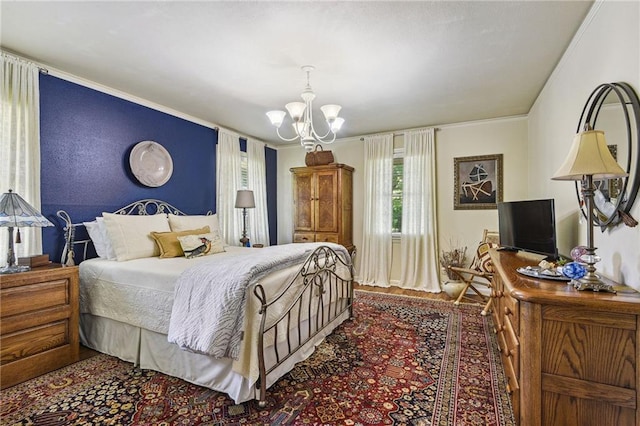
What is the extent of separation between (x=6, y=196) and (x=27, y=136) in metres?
0.71

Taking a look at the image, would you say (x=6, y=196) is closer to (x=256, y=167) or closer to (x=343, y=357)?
(x=343, y=357)

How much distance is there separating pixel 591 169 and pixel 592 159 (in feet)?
0.17

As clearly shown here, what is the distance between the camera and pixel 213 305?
181cm

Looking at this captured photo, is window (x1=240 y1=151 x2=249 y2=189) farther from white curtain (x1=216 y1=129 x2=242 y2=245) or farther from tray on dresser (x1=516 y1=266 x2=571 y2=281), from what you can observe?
tray on dresser (x1=516 y1=266 x2=571 y2=281)

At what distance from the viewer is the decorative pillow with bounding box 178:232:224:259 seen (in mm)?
2986

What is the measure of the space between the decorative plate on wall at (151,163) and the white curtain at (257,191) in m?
1.50

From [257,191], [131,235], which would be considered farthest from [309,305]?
[257,191]

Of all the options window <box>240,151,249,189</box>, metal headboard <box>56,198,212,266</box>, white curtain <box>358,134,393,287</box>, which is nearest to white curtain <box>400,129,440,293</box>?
white curtain <box>358,134,393,287</box>

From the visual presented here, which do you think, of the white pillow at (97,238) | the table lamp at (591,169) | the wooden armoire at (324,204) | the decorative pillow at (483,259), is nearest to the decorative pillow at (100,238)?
the white pillow at (97,238)

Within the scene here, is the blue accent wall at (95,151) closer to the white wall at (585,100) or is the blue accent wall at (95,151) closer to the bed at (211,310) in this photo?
the bed at (211,310)

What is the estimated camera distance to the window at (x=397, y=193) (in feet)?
15.8

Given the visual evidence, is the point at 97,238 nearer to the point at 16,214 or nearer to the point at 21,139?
the point at 16,214

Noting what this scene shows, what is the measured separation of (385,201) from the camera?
4836 millimetres

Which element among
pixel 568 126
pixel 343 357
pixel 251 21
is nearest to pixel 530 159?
pixel 568 126
